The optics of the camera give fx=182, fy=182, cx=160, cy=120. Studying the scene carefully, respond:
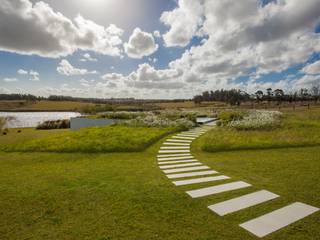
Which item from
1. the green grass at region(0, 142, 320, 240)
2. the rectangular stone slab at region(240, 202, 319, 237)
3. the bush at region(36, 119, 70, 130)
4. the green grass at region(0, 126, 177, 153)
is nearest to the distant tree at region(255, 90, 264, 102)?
the bush at region(36, 119, 70, 130)

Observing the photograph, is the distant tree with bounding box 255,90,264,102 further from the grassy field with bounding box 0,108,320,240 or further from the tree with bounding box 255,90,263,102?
the grassy field with bounding box 0,108,320,240

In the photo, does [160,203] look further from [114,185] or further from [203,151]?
[203,151]

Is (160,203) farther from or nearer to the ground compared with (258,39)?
nearer to the ground

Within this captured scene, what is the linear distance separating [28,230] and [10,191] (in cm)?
184

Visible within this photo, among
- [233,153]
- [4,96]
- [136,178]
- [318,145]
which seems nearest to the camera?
[136,178]

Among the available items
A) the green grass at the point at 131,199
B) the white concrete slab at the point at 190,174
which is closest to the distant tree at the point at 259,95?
the green grass at the point at 131,199

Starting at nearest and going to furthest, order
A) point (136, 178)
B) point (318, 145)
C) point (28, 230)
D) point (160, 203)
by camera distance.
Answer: point (28, 230) < point (160, 203) < point (136, 178) < point (318, 145)

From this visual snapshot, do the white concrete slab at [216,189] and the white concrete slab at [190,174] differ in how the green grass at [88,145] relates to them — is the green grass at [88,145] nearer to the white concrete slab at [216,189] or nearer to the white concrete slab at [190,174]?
the white concrete slab at [190,174]

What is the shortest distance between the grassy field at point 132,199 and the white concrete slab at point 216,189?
0.52ft

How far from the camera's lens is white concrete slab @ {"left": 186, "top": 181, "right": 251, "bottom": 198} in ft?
11.0

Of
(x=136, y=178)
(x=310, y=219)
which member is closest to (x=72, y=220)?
(x=136, y=178)

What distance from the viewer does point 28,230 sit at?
2.40 m

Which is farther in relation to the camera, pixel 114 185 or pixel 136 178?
pixel 136 178

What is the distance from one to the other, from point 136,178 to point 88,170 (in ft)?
5.30
